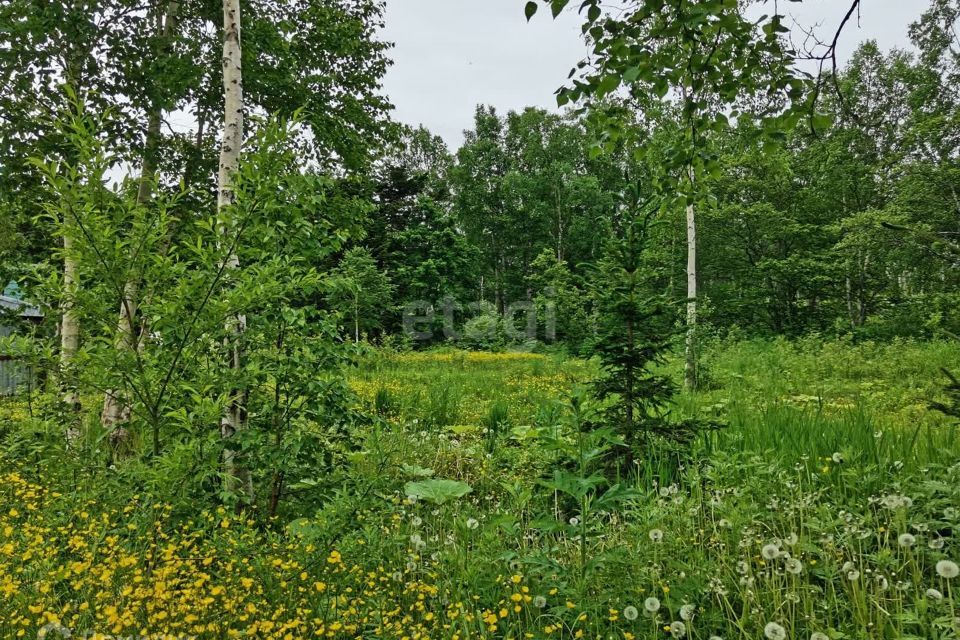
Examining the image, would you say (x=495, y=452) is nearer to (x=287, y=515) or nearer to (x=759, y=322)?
(x=287, y=515)

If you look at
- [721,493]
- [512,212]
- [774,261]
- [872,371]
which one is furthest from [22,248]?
[512,212]

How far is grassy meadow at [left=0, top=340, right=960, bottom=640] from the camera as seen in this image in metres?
1.82

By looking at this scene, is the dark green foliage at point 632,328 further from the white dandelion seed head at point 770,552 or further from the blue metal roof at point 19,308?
the blue metal roof at point 19,308

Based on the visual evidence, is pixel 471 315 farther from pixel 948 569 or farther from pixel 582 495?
pixel 948 569

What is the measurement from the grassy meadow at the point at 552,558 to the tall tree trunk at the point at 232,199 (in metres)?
0.35

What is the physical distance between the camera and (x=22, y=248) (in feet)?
18.9

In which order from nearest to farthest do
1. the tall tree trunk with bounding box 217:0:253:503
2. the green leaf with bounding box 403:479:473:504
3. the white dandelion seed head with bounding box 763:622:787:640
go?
the white dandelion seed head with bounding box 763:622:787:640, the tall tree trunk with bounding box 217:0:253:503, the green leaf with bounding box 403:479:473:504

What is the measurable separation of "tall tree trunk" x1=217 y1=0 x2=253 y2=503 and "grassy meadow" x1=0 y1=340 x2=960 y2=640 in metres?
0.35

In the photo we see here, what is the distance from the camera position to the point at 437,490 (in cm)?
338

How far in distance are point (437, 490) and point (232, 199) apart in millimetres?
2830

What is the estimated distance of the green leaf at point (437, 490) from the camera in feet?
10.8

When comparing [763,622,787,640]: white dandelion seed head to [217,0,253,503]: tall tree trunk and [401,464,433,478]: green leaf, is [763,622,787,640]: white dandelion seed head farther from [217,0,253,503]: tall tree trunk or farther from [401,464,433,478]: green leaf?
[401,464,433,478]: green leaf

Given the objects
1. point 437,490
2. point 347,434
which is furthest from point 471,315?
point 347,434

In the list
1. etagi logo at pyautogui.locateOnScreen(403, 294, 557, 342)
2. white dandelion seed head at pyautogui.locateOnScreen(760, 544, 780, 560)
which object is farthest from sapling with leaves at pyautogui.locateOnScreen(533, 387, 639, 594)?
etagi logo at pyautogui.locateOnScreen(403, 294, 557, 342)
